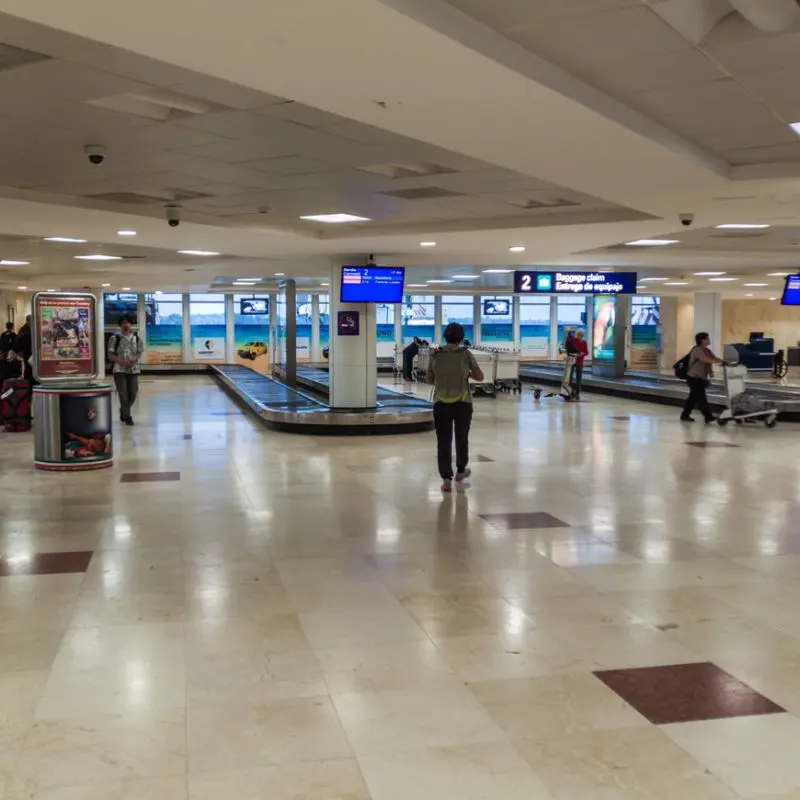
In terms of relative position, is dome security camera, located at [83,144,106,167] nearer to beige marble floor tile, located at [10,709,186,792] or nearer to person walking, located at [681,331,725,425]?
beige marble floor tile, located at [10,709,186,792]

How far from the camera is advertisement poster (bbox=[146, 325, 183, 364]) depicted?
134ft

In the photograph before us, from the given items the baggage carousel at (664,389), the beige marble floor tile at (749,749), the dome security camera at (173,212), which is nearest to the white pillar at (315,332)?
the baggage carousel at (664,389)

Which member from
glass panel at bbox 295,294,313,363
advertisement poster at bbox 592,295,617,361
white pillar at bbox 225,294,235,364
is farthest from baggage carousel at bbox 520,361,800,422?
white pillar at bbox 225,294,235,364

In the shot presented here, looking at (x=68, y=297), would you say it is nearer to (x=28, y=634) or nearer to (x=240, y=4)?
(x=28, y=634)

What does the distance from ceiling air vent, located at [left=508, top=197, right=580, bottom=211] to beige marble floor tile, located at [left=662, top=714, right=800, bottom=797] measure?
812 centimetres

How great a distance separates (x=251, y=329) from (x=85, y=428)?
31.7 meters

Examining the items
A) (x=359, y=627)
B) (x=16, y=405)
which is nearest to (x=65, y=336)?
(x=16, y=405)

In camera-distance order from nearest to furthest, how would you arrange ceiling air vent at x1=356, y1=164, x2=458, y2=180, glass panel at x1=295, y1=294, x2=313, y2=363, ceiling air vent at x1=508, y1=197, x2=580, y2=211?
1. ceiling air vent at x1=356, y1=164, x2=458, y2=180
2. ceiling air vent at x1=508, y1=197, x2=580, y2=211
3. glass panel at x1=295, y1=294, x2=313, y2=363

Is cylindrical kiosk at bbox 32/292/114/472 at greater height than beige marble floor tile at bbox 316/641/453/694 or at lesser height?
greater

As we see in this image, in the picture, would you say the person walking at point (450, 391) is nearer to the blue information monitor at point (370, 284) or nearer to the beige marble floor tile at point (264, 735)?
the beige marble floor tile at point (264, 735)

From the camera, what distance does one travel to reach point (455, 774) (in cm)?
327

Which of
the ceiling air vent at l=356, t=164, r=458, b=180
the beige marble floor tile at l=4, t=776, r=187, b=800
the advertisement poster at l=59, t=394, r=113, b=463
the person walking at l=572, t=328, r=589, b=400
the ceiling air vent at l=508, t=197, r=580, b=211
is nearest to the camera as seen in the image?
the beige marble floor tile at l=4, t=776, r=187, b=800

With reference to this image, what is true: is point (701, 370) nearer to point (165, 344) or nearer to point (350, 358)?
point (350, 358)

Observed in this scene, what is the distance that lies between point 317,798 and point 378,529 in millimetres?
4377
